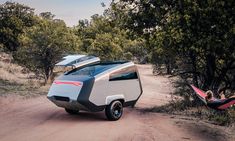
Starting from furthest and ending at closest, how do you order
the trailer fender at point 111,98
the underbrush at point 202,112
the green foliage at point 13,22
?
the green foliage at point 13,22, the underbrush at point 202,112, the trailer fender at point 111,98

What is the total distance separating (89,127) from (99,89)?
127cm

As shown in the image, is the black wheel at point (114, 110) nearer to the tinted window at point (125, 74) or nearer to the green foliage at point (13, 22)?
the tinted window at point (125, 74)

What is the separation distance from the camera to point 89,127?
32.7 ft

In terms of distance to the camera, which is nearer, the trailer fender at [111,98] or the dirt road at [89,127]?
the dirt road at [89,127]

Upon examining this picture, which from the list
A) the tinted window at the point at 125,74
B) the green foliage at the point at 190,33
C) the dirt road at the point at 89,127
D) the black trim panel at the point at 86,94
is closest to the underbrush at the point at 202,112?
the dirt road at the point at 89,127

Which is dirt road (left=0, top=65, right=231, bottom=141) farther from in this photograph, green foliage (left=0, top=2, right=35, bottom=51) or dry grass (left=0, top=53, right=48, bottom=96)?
green foliage (left=0, top=2, right=35, bottom=51)

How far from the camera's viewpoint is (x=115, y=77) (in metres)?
11.1

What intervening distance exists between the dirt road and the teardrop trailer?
21.1 inches

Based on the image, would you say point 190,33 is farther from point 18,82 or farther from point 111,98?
point 18,82

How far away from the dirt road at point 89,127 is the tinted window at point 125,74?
1387 millimetres

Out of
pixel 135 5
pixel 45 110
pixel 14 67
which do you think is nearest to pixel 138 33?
pixel 135 5

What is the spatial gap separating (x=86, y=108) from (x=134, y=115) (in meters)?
2.46

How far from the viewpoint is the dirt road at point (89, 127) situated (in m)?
8.92

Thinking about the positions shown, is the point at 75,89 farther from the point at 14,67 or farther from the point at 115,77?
the point at 14,67
